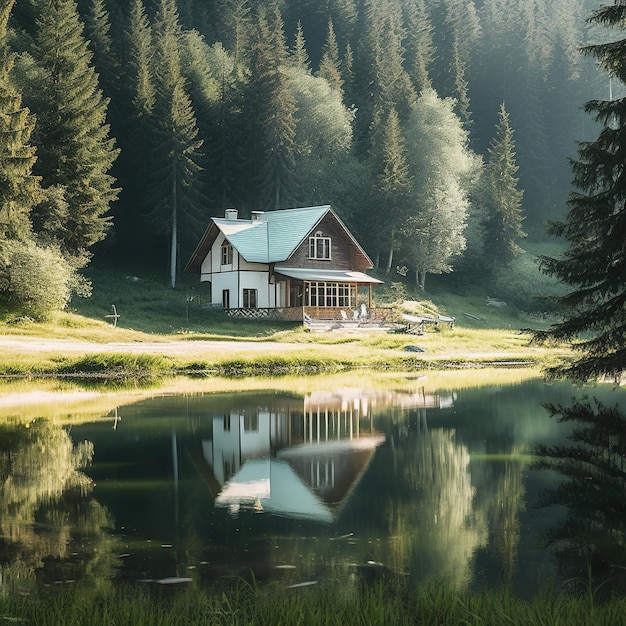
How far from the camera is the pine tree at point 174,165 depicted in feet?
193

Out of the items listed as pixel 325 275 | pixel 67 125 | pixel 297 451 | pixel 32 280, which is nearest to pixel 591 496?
pixel 297 451

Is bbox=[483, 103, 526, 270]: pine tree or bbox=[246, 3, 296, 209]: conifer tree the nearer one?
bbox=[246, 3, 296, 209]: conifer tree

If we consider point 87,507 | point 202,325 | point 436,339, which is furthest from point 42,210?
point 87,507

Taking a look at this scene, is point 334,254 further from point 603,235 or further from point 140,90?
point 603,235

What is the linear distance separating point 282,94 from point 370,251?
13281mm

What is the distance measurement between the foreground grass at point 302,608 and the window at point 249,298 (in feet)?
153

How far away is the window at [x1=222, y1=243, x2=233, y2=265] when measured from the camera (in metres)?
55.3

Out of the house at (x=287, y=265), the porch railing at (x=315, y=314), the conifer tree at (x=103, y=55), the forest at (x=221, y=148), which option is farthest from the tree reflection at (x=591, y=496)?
the conifer tree at (x=103, y=55)

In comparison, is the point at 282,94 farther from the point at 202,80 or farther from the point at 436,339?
the point at 436,339

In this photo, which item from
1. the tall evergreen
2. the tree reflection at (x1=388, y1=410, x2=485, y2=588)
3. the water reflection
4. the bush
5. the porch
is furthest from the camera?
the tall evergreen

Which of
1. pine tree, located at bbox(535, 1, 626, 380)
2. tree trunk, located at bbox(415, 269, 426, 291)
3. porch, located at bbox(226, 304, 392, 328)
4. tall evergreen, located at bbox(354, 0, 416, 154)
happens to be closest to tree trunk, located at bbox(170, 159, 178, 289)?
porch, located at bbox(226, 304, 392, 328)

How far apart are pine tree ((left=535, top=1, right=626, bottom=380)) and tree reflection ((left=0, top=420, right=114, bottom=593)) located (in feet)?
31.8

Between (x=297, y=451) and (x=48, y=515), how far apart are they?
596 cm

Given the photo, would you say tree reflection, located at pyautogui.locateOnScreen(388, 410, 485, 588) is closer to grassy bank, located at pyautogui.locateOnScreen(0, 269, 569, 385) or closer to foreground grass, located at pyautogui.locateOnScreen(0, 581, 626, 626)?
foreground grass, located at pyautogui.locateOnScreen(0, 581, 626, 626)
